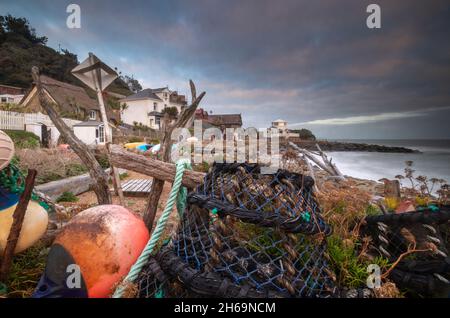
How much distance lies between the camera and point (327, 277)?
1.57 meters

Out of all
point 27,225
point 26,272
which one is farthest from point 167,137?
point 26,272

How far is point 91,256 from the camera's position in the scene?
1.81 m

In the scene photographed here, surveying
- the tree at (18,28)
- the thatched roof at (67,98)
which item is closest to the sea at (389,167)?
the thatched roof at (67,98)

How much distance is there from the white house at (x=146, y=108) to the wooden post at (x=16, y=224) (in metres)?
49.5

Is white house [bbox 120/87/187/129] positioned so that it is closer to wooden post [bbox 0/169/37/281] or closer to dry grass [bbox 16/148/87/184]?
dry grass [bbox 16/148/87/184]

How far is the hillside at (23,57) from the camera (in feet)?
147

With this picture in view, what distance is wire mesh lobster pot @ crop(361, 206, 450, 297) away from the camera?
64.7 inches

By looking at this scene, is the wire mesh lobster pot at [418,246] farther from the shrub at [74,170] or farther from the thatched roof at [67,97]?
the thatched roof at [67,97]

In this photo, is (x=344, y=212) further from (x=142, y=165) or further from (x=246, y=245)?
(x=142, y=165)

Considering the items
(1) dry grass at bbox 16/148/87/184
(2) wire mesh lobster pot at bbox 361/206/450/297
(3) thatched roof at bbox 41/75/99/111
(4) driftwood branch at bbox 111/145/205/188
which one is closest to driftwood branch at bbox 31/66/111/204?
(4) driftwood branch at bbox 111/145/205/188
